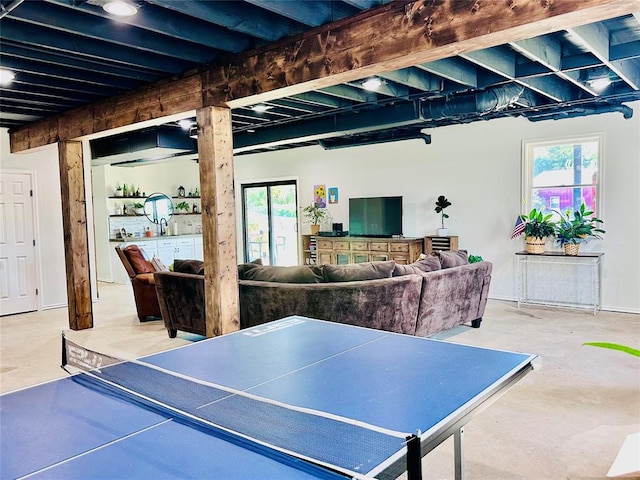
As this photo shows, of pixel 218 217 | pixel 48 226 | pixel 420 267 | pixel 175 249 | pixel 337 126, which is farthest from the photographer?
pixel 175 249

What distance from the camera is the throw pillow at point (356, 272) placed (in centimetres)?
435

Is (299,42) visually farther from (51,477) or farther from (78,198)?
(78,198)

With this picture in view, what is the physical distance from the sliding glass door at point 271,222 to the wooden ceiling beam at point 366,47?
215 inches

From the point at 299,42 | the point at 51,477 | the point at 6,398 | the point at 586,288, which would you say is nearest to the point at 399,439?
the point at 51,477

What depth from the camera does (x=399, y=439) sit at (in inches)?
49.8

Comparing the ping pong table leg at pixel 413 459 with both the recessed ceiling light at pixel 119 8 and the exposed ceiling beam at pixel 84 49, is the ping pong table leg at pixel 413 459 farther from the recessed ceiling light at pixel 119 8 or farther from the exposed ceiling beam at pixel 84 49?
the exposed ceiling beam at pixel 84 49

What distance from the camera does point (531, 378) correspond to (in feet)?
12.6

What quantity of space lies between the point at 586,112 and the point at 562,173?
88cm

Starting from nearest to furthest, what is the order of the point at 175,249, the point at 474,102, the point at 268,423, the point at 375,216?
the point at 268,423 → the point at 474,102 → the point at 375,216 → the point at 175,249

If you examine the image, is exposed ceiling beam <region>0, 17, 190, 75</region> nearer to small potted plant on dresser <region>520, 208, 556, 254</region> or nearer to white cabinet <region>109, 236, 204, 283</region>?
small potted plant on dresser <region>520, 208, 556, 254</region>

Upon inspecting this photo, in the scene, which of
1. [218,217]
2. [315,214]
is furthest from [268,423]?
[315,214]

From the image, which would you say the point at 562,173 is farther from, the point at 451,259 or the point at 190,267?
the point at 190,267

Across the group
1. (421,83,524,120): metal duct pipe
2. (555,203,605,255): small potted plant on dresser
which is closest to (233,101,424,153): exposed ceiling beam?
(421,83,524,120): metal duct pipe

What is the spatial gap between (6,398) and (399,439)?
1.38 m
